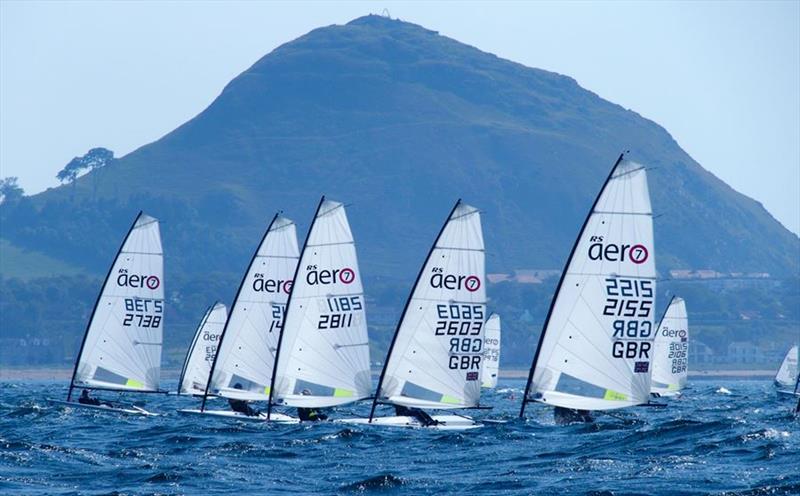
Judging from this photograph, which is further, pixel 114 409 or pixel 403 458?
pixel 114 409

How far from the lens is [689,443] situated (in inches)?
1596

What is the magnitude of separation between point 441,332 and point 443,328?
14 cm

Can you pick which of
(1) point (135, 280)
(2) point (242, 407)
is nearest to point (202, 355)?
(1) point (135, 280)

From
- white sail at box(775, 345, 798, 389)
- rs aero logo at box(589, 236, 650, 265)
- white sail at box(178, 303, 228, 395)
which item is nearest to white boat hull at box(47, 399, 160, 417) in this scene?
white sail at box(178, 303, 228, 395)

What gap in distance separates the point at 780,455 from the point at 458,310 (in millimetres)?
13994

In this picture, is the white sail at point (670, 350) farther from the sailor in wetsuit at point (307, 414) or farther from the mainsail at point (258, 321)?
the sailor in wetsuit at point (307, 414)

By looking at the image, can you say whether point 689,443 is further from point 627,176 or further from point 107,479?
point 107,479

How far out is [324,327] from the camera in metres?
50.9

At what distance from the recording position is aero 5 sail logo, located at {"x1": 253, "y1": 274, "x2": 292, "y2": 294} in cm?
5759

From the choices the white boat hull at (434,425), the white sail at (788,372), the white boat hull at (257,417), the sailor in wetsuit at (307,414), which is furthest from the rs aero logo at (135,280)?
the white sail at (788,372)

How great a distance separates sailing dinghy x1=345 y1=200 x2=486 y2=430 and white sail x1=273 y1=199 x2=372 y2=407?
293 cm

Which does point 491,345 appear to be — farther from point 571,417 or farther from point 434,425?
point 571,417

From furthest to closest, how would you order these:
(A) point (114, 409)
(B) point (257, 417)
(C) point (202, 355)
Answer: (C) point (202, 355) < (A) point (114, 409) < (B) point (257, 417)

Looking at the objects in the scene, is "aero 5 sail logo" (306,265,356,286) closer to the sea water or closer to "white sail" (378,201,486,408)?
"white sail" (378,201,486,408)
